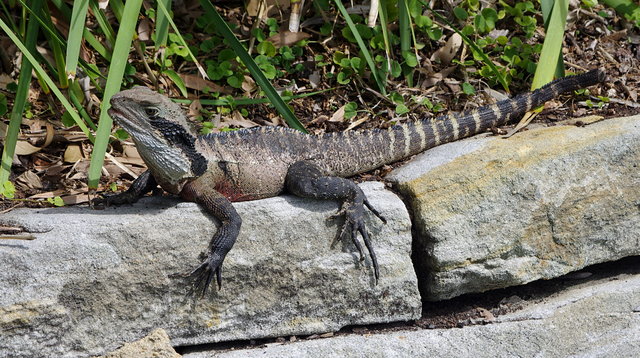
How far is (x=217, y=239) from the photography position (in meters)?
4.00

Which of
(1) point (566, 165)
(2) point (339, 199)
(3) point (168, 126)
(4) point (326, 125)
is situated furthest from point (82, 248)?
(1) point (566, 165)

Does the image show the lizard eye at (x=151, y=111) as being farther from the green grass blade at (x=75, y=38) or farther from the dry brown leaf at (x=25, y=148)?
the dry brown leaf at (x=25, y=148)

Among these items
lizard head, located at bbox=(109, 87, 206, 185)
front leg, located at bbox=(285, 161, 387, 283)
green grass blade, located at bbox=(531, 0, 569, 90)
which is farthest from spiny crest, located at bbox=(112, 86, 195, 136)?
green grass blade, located at bbox=(531, 0, 569, 90)

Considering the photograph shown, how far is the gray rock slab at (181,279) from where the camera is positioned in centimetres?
379

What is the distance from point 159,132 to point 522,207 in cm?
211

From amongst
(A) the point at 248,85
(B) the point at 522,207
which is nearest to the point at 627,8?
(B) the point at 522,207

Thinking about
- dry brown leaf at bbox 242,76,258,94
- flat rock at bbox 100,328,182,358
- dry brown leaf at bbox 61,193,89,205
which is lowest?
flat rock at bbox 100,328,182,358

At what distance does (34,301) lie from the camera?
375cm

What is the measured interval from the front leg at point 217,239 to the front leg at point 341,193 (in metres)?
0.47

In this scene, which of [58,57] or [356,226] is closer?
[356,226]

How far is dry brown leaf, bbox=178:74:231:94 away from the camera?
5.57 metres

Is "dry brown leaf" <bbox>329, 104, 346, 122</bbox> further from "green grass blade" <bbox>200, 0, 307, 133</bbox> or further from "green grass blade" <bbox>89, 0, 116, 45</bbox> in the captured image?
"green grass blade" <bbox>89, 0, 116, 45</bbox>

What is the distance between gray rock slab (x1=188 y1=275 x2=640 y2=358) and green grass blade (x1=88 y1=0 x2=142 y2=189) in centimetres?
113

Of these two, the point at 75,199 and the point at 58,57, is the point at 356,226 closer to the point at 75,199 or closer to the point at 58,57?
the point at 75,199
